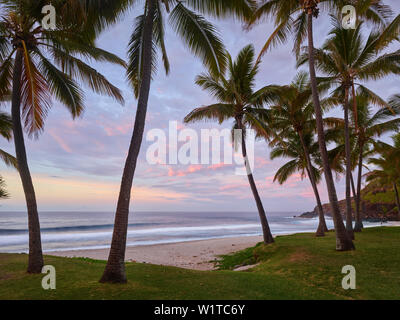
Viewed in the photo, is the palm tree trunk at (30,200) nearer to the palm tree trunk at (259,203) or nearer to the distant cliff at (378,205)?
the palm tree trunk at (259,203)

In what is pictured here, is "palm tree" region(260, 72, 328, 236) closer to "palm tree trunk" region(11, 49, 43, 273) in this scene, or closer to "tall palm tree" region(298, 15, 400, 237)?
"tall palm tree" region(298, 15, 400, 237)

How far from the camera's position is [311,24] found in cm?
957

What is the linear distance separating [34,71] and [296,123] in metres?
13.8

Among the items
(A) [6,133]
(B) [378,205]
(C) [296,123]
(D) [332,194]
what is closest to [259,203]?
(D) [332,194]

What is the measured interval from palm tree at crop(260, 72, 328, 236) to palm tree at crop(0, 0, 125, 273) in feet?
29.1

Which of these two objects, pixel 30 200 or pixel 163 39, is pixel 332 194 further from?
pixel 30 200

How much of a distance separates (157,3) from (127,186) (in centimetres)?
540

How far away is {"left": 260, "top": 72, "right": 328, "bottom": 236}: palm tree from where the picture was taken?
1359cm

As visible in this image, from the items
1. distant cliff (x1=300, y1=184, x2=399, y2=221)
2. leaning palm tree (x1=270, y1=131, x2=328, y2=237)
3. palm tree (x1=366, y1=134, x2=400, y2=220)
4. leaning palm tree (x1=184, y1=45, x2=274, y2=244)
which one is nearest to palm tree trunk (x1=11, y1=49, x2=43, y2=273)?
leaning palm tree (x1=184, y1=45, x2=274, y2=244)

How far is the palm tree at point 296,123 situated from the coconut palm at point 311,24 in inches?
105

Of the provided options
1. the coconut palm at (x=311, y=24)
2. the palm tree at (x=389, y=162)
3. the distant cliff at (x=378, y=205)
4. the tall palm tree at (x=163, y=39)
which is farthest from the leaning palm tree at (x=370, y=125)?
the distant cliff at (x=378, y=205)

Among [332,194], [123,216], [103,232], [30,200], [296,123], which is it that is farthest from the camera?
[103,232]

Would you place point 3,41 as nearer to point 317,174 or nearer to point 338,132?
point 338,132

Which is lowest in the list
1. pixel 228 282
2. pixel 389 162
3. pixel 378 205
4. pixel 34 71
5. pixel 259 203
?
pixel 378 205
